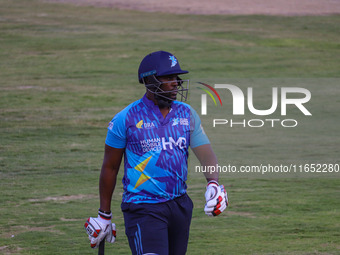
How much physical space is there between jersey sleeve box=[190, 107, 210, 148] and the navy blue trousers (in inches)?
17.6

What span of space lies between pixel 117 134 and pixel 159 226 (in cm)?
76

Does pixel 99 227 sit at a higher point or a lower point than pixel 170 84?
lower

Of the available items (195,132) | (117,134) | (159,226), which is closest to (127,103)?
(195,132)

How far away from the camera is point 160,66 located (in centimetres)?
585

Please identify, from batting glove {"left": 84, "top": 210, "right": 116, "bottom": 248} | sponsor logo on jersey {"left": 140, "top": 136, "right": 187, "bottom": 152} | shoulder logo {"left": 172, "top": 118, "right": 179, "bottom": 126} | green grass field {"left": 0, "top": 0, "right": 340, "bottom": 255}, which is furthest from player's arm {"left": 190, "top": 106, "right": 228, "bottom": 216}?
green grass field {"left": 0, "top": 0, "right": 340, "bottom": 255}

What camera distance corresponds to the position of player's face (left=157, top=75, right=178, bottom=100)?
19.1ft

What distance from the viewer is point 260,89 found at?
24547mm

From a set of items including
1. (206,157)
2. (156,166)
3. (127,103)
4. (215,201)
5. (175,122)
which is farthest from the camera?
(127,103)

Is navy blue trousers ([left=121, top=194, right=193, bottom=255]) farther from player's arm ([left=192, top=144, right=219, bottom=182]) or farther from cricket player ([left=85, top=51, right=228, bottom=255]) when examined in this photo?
player's arm ([left=192, top=144, right=219, bottom=182])

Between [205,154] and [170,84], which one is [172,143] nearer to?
[205,154]

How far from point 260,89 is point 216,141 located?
6.57 m

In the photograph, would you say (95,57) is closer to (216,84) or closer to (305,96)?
(216,84)

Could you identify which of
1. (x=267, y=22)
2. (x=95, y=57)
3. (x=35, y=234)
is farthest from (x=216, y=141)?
(x=267, y=22)

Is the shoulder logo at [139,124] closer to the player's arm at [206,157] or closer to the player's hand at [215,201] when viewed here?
the player's arm at [206,157]
